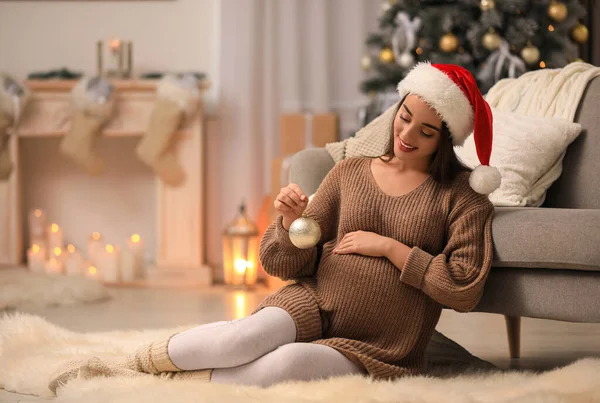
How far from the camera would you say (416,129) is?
1835 millimetres

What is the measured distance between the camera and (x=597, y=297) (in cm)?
187

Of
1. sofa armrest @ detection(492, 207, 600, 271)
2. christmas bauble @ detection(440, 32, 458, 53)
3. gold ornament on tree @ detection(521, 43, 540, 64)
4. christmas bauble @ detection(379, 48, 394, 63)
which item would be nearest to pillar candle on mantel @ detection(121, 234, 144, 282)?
christmas bauble @ detection(379, 48, 394, 63)

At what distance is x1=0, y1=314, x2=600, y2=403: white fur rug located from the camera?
5.35 feet

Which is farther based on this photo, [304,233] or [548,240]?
[548,240]

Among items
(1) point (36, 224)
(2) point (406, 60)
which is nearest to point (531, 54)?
(2) point (406, 60)

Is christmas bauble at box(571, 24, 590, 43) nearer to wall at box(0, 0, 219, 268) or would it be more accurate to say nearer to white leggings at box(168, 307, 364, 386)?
wall at box(0, 0, 219, 268)

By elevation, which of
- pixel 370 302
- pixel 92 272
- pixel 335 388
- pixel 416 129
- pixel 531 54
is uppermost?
pixel 531 54

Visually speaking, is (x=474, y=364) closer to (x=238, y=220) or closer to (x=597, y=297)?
(x=597, y=297)

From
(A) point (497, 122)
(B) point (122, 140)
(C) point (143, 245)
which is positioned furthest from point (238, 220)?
(A) point (497, 122)

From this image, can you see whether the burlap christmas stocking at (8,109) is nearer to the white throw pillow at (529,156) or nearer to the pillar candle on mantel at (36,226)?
the pillar candle on mantel at (36,226)

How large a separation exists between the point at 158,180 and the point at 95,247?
0.47 meters

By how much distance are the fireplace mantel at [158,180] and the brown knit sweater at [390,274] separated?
7.68 feet

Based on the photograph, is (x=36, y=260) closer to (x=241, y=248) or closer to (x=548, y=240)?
(x=241, y=248)

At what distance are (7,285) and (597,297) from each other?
2600 mm
